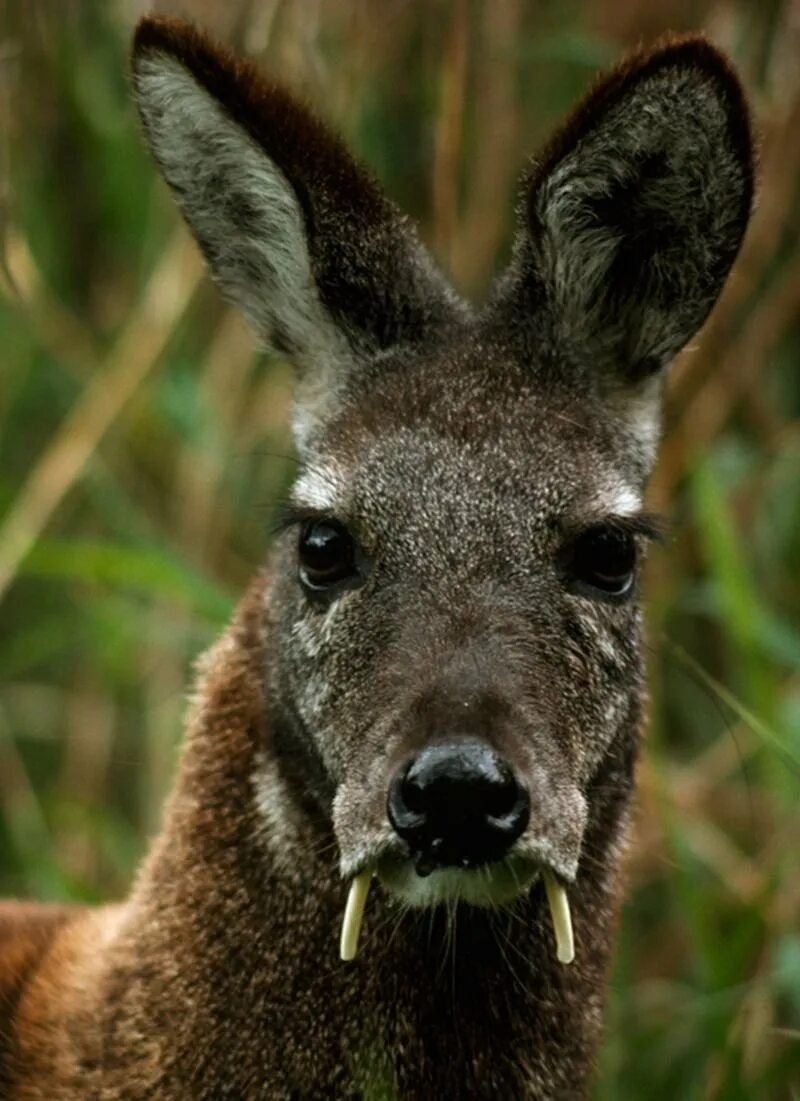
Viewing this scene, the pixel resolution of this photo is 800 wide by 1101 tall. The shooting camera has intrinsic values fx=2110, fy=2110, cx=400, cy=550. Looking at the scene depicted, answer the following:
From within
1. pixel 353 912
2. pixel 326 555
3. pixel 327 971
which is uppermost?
pixel 326 555

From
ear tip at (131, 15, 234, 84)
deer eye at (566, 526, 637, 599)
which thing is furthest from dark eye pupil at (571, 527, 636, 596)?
ear tip at (131, 15, 234, 84)

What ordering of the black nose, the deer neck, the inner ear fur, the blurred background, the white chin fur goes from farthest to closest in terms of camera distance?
the blurred background < the inner ear fur < the deer neck < the white chin fur < the black nose

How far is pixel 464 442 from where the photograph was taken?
10.4ft

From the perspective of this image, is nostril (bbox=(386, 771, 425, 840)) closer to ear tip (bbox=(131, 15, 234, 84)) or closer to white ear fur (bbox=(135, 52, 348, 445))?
white ear fur (bbox=(135, 52, 348, 445))

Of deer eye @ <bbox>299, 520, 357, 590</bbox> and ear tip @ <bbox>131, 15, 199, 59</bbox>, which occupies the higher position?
ear tip @ <bbox>131, 15, 199, 59</bbox>

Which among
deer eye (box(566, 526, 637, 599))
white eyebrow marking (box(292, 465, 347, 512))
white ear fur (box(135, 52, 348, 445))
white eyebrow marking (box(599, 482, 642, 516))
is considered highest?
white ear fur (box(135, 52, 348, 445))

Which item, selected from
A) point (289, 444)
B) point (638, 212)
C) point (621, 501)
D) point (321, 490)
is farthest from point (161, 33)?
point (289, 444)

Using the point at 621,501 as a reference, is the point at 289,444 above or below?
above

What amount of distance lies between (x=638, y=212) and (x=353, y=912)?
1.30 meters

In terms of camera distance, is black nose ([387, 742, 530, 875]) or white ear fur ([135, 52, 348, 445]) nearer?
black nose ([387, 742, 530, 875])

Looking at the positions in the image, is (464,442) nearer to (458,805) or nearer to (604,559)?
(604,559)

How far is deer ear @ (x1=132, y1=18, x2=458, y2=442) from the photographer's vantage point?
3268mm

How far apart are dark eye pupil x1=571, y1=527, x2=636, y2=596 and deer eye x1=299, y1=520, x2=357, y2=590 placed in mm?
341

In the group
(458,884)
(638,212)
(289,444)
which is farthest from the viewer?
(289,444)
